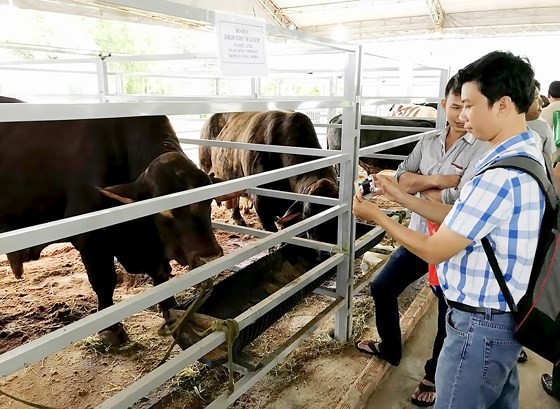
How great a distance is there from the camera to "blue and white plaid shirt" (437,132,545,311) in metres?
1.34

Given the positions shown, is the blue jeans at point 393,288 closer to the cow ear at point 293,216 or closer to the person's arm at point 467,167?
the person's arm at point 467,167

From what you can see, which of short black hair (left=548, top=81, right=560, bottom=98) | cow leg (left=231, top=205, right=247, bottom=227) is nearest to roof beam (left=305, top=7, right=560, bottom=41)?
short black hair (left=548, top=81, right=560, bottom=98)

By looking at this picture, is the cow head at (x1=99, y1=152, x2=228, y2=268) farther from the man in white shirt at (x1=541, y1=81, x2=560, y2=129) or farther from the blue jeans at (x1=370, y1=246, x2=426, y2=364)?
the man in white shirt at (x1=541, y1=81, x2=560, y2=129)

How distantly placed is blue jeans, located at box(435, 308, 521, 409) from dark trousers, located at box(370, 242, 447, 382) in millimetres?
925

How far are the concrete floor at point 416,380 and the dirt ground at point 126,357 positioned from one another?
0.76ft

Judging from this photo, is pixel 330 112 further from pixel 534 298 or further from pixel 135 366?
pixel 534 298

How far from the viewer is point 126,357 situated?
2908 millimetres

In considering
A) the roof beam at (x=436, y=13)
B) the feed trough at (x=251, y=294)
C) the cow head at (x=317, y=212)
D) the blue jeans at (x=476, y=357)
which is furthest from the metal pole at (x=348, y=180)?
the roof beam at (x=436, y=13)

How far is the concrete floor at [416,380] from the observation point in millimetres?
2578

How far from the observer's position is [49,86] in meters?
9.94

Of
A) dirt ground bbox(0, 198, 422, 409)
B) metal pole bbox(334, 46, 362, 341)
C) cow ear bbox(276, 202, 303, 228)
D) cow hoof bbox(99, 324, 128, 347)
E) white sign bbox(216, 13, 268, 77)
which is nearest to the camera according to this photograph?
white sign bbox(216, 13, 268, 77)

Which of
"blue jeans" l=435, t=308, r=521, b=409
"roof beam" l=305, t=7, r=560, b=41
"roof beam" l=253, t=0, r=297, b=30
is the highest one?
"roof beam" l=253, t=0, r=297, b=30

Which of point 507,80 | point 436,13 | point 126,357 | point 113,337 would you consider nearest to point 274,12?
point 436,13

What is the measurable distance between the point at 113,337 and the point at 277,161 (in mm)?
2553
